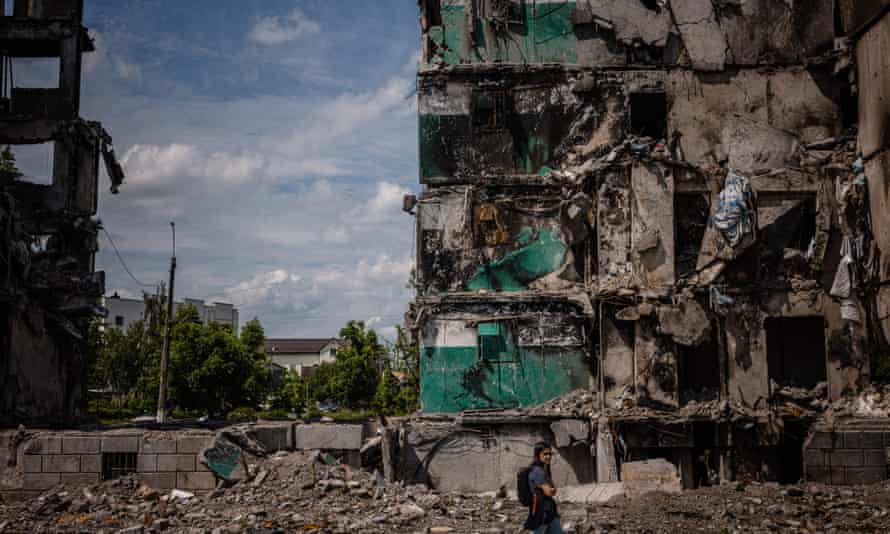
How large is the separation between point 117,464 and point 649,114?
14931 millimetres

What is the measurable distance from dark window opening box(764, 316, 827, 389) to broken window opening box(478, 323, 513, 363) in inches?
248

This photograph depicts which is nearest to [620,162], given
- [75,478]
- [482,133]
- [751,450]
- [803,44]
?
[482,133]

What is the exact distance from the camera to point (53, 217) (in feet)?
62.4

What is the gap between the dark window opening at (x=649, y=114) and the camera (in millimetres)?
19516

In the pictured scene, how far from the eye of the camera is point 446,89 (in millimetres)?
19438

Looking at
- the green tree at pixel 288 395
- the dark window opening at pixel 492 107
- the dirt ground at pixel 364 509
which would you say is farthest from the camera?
the green tree at pixel 288 395

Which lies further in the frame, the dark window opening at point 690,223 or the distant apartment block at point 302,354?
the distant apartment block at point 302,354

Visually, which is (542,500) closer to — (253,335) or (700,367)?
(700,367)

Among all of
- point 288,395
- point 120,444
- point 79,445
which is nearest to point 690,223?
point 120,444

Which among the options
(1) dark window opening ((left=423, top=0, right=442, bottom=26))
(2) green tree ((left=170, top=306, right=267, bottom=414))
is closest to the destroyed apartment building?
(1) dark window opening ((left=423, top=0, right=442, bottom=26))

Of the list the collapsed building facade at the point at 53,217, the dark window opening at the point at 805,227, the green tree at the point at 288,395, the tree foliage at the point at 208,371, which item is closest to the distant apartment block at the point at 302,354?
the green tree at the point at 288,395

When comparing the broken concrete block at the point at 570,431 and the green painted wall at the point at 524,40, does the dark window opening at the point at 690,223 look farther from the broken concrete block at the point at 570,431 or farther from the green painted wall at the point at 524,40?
the broken concrete block at the point at 570,431

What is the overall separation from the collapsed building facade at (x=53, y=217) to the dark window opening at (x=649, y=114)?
14.0 m

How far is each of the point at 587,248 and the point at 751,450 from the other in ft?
19.4
